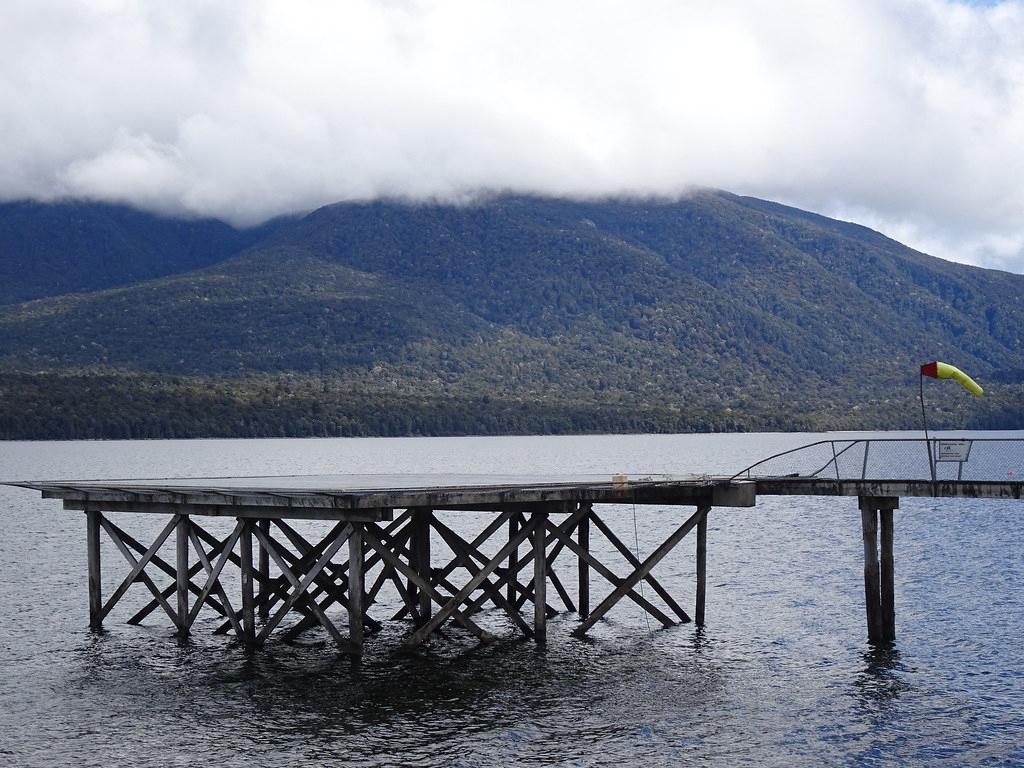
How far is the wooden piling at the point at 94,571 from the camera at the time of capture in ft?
113

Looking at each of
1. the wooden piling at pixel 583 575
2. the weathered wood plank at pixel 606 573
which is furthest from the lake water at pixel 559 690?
the wooden piling at pixel 583 575

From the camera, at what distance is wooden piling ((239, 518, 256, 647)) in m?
30.5

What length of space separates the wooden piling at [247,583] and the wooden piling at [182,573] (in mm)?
2104

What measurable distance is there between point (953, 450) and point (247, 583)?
17578mm

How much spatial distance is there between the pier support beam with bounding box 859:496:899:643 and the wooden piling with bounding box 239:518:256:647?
1516 cm

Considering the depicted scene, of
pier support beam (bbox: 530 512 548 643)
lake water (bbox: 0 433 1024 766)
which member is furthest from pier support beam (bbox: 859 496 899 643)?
pier support beam (bbox: 530 512 548 643)

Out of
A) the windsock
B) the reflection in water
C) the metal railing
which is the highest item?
the windsock

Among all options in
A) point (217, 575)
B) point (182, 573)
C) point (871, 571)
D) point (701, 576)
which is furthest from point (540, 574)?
point (182, 573)

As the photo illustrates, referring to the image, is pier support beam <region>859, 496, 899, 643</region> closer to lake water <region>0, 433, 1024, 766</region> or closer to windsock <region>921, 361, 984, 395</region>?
lake water <region>0, 433, 1024, 766</region>

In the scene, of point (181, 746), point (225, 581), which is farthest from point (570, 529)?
point (225, 581)

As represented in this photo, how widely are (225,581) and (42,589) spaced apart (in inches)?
245

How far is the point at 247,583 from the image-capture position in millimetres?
30922

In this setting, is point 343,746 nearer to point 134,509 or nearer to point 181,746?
point 181,746

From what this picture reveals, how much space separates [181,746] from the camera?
76.6 feet
